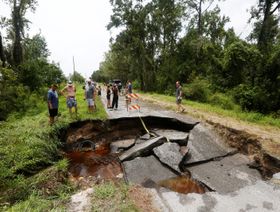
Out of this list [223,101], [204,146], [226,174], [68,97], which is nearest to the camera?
[226,174]

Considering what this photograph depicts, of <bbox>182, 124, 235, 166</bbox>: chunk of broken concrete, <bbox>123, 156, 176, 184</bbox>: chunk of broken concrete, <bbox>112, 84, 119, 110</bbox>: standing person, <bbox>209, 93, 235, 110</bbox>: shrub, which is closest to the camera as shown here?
<bbox>123, 156, 176, 184</bbox>: chunk of broken concrete

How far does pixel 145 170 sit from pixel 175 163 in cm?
99

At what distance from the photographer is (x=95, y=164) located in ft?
22.3

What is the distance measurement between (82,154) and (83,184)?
7.47 ft

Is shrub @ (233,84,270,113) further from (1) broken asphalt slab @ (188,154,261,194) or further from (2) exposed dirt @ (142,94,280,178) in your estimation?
(1) broken asphalt slab @ (188,154,261,194)

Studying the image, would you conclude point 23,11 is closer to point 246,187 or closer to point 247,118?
point 247,118

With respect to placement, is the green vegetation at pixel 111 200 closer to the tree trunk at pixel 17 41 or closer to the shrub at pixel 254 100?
the shrub at pixel 254 100

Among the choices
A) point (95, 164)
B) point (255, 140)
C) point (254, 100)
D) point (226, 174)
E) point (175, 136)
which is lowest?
point (95, 164)

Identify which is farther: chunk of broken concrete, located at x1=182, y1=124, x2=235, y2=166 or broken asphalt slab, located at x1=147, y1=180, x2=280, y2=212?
chunk of broken concrete, located at x1=182, y1=124, x2=235, y2=166

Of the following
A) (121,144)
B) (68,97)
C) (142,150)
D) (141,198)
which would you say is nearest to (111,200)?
(141,198)

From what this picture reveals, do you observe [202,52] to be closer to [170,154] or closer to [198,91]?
[198,91]

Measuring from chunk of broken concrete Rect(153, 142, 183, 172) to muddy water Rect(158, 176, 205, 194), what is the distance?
0.41 metres

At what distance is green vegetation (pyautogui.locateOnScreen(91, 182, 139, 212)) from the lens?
3546 millimetres

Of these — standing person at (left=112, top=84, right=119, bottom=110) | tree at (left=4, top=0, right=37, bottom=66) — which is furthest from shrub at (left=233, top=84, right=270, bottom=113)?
tree at (left=4, top=0, right=37, bottom=66)
